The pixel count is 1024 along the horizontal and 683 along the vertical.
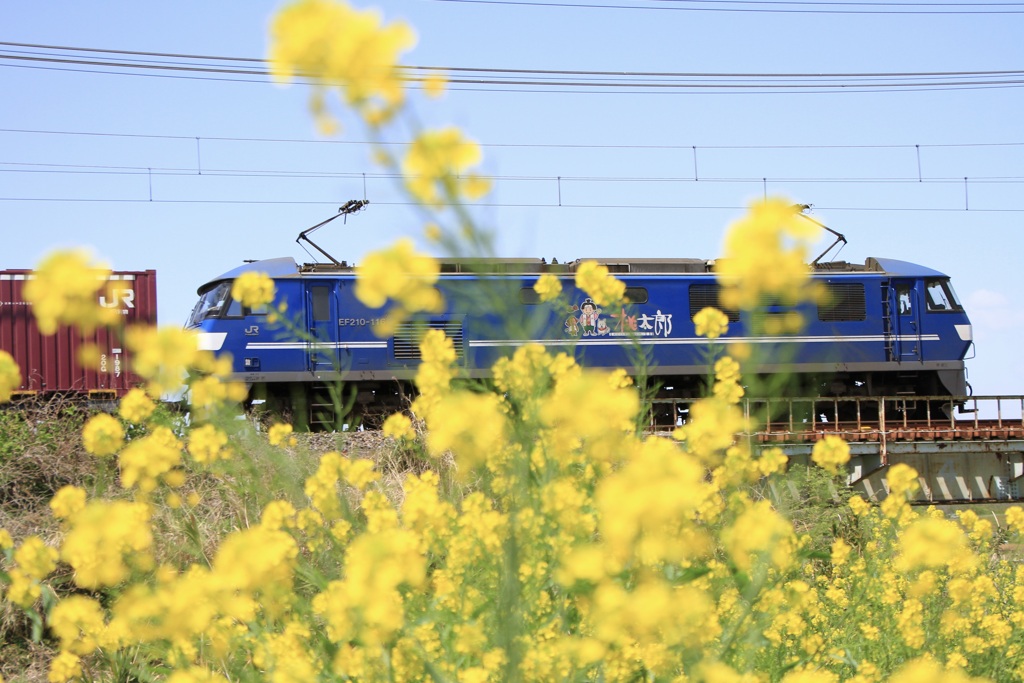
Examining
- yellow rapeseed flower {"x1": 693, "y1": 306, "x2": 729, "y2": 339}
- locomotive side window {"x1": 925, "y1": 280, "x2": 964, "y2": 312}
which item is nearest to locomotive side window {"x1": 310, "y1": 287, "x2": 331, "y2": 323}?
locomotive side window {"x1": 925, "y1": 280, "x2": 964, "y2": 312}

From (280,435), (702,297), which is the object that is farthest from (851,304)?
(280,435)

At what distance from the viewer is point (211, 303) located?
525 inches

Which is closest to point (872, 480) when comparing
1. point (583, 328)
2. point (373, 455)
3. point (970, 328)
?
point (970, 328)

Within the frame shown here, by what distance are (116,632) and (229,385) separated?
38.5 inches

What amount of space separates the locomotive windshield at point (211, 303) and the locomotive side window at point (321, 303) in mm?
1104

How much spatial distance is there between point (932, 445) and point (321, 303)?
28.0ft

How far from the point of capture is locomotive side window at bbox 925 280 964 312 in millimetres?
15039

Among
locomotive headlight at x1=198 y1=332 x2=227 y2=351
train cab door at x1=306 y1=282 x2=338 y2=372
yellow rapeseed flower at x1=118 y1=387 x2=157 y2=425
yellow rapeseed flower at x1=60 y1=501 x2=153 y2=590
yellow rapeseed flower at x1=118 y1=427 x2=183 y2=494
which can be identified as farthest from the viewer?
train cab door at x1=306 y1=282 x2=338 y2=372

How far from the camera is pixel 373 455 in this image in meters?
8.73

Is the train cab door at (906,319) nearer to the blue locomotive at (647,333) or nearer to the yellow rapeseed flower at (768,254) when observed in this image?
the blue locomotive at (647,333)

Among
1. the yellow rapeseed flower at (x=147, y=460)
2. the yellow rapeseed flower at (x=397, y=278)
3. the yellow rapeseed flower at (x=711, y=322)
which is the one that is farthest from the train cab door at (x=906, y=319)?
the yellow rapeseed flower at (x=397, y=278)

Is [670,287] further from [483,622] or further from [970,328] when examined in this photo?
[483,622]

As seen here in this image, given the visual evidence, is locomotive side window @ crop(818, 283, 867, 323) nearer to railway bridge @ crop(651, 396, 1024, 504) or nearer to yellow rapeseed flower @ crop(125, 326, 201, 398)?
railway bridge @ crop(651, 396, 1024, 504)

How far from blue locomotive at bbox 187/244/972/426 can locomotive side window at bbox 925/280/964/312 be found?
15mm
